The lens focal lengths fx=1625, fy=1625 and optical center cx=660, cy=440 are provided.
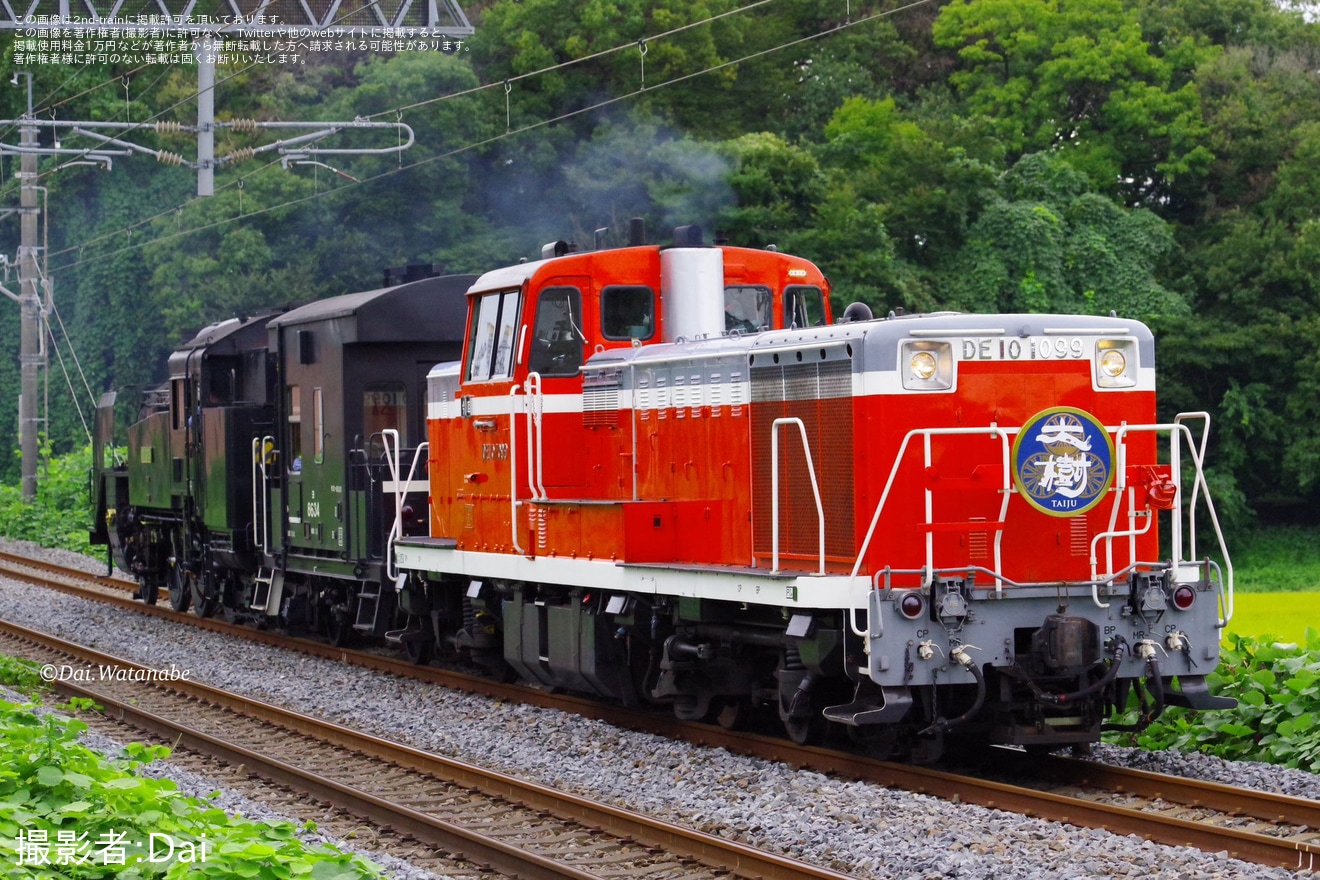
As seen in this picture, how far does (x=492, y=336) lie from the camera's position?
12.4 metres

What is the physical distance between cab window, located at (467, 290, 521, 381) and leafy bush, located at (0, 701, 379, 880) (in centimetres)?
472

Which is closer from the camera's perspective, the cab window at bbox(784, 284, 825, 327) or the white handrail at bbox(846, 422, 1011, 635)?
the white handrail at bbox(846, 422, 1011, 635)

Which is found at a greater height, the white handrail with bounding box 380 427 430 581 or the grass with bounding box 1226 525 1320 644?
the white handrail with bounding box 380 427 430 581

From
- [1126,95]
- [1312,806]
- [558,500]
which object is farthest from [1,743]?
[1126,95]

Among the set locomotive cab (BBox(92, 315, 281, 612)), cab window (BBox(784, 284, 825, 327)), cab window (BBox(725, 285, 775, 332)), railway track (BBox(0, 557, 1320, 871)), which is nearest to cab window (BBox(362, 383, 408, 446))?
locomotive cab (BBox(92, 315, 281, 612))

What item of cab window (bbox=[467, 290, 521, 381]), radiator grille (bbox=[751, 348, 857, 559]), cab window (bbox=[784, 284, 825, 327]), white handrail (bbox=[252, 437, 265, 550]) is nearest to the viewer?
radiator grille (bbox=[751, 348, 857, 559])

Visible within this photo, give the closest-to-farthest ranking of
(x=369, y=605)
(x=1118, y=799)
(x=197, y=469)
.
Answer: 1. (x=1118, y=799)
2. (x=369, y=605)
3. (x=197, y=469)

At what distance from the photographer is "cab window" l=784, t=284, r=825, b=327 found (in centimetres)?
1191

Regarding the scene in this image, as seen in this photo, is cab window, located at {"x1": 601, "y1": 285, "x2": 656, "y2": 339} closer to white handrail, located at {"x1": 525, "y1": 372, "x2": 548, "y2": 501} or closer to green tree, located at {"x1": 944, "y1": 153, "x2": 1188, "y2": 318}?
white handrail, located at {"x1": 525, "y1": 372, "x2": 548, "y2": 501}

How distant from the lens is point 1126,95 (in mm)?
35375

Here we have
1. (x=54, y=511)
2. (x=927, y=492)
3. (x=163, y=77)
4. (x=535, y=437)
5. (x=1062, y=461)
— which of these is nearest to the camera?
(x=927, y=492)

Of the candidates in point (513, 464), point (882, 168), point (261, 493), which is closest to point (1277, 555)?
point (882, 168)

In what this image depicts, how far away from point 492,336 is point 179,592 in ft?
32.2

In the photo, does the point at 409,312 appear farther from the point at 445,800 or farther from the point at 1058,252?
the point at 1058,252
